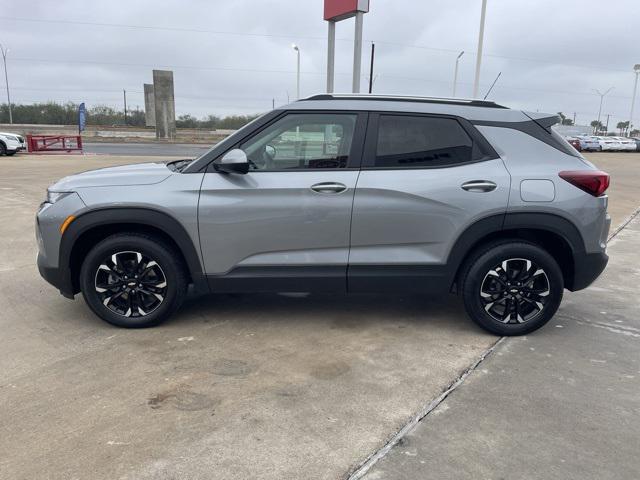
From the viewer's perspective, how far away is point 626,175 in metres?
21.0

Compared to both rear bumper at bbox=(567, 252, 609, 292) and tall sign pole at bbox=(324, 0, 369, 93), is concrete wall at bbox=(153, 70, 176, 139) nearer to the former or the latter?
tall sign pole at bbox=(324, 0, 369, 93)

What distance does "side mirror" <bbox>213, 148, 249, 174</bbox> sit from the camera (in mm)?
3768

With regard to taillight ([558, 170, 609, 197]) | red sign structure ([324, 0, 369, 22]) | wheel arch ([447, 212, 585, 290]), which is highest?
red sign structure ([324, 0, 369, 22])

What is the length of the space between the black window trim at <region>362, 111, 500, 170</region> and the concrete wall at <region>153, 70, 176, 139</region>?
49.1m

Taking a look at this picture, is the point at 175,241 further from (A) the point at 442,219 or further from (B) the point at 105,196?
(A) the point at 442,219

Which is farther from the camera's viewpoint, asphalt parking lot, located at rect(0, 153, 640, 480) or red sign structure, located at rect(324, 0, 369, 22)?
red sign structure, located at rect(324, 0, 369, 22)

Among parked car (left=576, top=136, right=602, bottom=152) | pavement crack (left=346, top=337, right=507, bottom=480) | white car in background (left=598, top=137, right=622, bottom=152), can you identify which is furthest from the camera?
white car in background (left=598, top=137, right=622, bottom=152)

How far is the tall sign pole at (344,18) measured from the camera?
12820mm

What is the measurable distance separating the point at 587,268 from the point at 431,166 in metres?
1.47

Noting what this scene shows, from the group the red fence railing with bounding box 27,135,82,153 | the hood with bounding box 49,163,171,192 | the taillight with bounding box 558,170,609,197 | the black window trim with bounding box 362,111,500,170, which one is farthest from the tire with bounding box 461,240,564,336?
the red fence railing with bounding box 27,135,82,153

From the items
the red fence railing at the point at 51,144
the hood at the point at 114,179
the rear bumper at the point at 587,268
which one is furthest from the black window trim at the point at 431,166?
the red fence railing at the point at 51,144

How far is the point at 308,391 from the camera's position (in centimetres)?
326

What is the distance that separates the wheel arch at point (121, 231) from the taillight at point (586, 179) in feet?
9.47

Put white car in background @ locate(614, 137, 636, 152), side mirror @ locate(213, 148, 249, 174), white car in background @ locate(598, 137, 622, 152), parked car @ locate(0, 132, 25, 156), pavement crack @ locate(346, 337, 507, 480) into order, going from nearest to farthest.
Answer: pavement crack @ locate(346, 337, 507, 480) < side mirror @ locate(213, 148, 249, 174) < parked car @ locate(0, 132, 25, 156) < white car in background @ locate(598, 137, 622, 152) < white car in background @ locate(614, 137, 636, 152)
